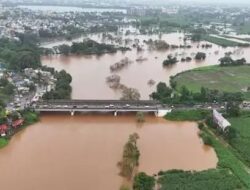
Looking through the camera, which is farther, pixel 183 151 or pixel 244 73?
pixel 244 73

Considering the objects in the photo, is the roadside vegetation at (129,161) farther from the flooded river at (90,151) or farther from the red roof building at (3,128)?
the red roof building at (3,128)

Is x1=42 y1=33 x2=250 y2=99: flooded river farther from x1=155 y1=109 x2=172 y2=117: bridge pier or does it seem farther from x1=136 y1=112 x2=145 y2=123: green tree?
x1=136 y1=112 x2=145 y2=123: green tree

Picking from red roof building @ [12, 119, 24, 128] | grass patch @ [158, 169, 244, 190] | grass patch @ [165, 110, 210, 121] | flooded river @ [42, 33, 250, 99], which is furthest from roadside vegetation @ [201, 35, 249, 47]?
grass patch @ [158, 169, 244, 190]

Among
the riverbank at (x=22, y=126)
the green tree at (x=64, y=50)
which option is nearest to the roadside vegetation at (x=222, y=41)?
the green tree at (x=64, y=50)

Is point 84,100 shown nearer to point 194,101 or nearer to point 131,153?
point 194,101

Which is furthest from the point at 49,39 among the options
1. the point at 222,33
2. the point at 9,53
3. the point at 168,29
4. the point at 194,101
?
the point at 194,101

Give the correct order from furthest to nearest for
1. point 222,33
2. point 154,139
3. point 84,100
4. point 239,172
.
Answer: point 222,33 → point 84,100 → point 154,139 → point 239,172
